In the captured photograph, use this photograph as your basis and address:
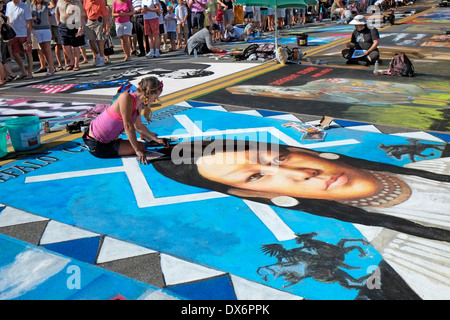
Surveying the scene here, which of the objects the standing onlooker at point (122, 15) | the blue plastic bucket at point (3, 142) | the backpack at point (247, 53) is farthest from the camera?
the backpack at point (247, 53)

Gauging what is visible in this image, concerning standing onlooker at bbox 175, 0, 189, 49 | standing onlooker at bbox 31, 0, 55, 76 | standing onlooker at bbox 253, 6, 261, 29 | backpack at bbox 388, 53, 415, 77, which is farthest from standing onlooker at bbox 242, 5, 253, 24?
backpack at bbox 388, 53, 415, 77

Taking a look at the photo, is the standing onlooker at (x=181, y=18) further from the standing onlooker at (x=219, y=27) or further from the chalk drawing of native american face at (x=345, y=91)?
the chalk drawing of native american face at (x=345, y=91)

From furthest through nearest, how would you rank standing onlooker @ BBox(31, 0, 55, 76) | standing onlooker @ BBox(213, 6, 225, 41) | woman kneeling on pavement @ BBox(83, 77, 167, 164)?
standing onlooker @ BBox(213, 6, 225, 41) < standing onlooker @ BBox(31, 0, 55, 76) < woman kneeling on pavement @ BBox(83, 77, 167, 164)

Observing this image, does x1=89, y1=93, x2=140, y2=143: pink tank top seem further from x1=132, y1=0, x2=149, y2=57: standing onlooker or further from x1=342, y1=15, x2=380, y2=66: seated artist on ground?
x1=132, y1=0, x2=149, y2=57: standing onlooker

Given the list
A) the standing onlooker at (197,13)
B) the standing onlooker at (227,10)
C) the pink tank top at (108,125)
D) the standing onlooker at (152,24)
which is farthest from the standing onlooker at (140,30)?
the pink tank top at (108,125)

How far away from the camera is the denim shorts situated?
543 cm

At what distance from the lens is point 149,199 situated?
445 cm

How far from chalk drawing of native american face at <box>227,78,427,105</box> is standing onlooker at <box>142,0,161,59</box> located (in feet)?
17.3

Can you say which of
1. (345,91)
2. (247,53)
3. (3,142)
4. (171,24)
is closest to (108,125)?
(3,142)

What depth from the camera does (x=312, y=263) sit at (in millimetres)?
3344

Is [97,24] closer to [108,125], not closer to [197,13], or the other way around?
[197,13]

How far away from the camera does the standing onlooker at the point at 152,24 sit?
12.7m

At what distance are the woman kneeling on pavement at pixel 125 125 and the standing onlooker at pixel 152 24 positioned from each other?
26.4 ft

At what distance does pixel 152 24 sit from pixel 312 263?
36.1 ft
